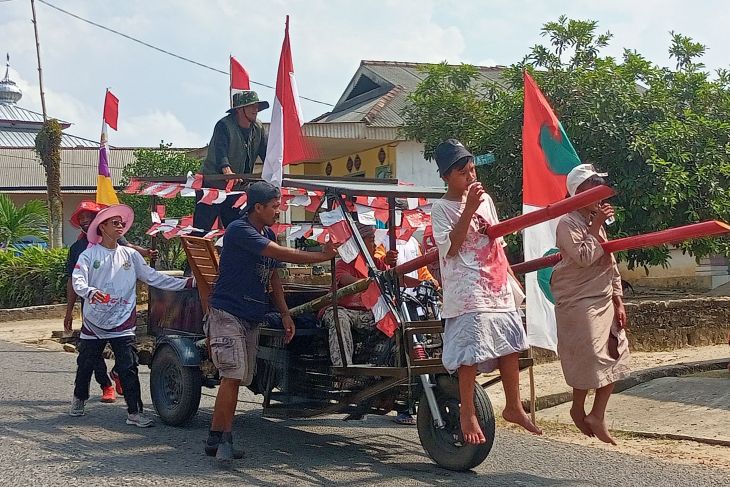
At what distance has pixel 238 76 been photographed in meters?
9.87

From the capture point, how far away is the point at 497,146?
13.2m

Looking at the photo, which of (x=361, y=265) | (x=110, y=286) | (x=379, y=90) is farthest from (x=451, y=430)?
(x=379, y=90)

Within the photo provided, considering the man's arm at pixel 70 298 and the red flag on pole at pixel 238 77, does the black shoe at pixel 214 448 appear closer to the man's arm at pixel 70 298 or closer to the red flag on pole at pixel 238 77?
the man's arm at pixel 70 298

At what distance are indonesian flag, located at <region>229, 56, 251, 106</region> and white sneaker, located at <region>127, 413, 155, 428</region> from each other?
390cm

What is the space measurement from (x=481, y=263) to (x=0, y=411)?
4.68m

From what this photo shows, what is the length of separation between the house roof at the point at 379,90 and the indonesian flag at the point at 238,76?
9.27 meters

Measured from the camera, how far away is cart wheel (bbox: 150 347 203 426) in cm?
715

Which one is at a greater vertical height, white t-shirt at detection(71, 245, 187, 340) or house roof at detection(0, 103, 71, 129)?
house roof at detection(0, 103, 71, 129)

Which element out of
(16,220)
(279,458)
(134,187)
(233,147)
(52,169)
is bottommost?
(279,458)

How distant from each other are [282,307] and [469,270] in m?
1.65

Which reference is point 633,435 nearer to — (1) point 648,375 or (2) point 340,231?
(1) point 648,375

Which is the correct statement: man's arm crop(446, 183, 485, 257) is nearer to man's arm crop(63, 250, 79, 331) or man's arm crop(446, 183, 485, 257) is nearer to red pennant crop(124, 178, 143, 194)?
red pennant crop(124, 178, 143, 194)

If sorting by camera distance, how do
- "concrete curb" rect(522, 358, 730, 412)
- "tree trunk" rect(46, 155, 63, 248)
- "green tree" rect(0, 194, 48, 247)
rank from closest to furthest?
"concrete curb" rect(522, 358, 730, 412) < "tree trunk" rect(46, 155, 63, 248) < "green tree" rect(0, 194, 48, 247)

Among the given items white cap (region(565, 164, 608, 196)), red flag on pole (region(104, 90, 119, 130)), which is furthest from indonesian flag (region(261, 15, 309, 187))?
red flag on pole (region(104, 90, 119, 130))
